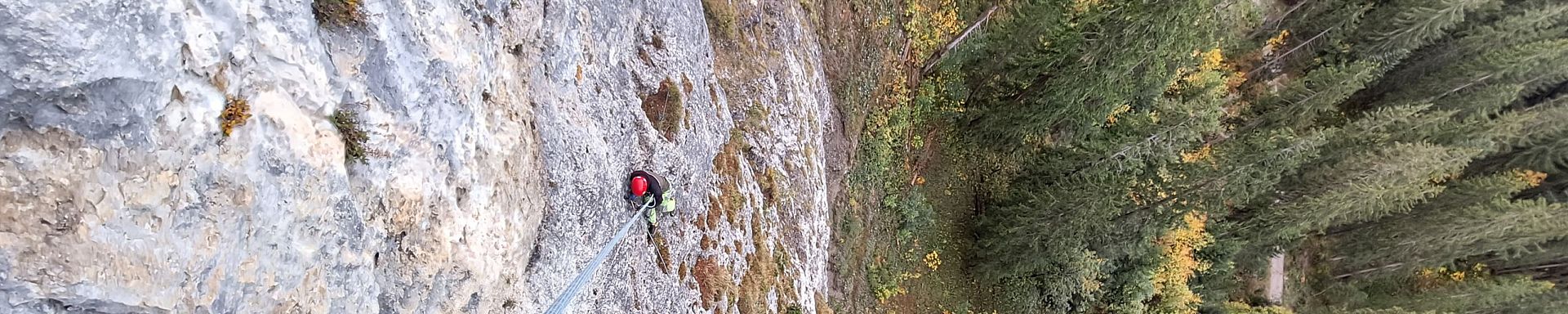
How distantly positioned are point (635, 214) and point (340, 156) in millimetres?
4304

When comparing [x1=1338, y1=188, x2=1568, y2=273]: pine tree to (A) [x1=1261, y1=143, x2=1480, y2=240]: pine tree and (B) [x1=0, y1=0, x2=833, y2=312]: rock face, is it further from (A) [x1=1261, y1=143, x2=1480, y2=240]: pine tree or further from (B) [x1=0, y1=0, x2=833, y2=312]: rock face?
(B) [x1=0, y1=0, x2=833, y2=312]: rock face

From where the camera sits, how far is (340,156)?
5.15 metres

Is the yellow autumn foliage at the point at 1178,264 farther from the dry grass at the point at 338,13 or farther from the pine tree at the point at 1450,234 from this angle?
the dry grass at the point at 338,13

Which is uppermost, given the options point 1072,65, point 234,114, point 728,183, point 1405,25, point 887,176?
point 1405,25

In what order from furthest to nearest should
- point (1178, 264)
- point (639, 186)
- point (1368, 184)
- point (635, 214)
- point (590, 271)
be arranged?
point (1178, 264)
point (1368, 184)
point (635, 214)
point (639, 186)
point (590, 271)

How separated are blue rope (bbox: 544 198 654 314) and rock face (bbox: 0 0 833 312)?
0.14m

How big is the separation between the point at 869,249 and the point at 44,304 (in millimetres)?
16666

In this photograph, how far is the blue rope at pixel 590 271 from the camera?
7.75 meters

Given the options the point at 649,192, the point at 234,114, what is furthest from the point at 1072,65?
the point at 234,114

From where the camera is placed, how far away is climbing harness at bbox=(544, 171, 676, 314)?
7.84 metres

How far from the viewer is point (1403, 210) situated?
20.6 m

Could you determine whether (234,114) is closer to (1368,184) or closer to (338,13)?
(338,13)

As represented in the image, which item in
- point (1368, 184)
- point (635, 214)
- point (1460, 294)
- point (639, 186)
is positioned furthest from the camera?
point (1460, 294)

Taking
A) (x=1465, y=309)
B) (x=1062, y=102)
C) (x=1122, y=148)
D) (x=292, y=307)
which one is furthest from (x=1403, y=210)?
(x=292, y=307)
